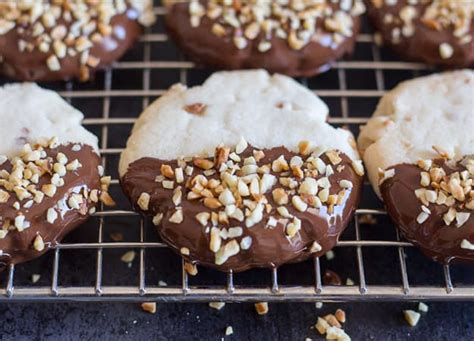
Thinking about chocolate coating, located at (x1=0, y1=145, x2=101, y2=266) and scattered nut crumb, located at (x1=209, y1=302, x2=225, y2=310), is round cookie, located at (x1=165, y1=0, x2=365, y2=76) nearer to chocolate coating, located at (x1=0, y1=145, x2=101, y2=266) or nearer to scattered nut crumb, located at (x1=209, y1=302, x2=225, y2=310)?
chocolate coating, located at (x1=0, y1=145, x2=101, y2=266)

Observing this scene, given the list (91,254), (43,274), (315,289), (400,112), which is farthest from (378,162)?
(43,274)

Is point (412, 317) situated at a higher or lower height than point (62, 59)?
lower

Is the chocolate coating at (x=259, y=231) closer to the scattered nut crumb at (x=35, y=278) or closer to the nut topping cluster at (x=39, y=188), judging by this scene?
the nut topping cluster at (x=39, y=188)

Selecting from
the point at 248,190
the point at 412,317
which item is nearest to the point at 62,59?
the point at 248,190

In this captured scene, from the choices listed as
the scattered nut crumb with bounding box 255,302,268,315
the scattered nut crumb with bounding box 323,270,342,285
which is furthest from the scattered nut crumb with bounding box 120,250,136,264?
the scattered nut crumb with bounding box 323,270,342,285

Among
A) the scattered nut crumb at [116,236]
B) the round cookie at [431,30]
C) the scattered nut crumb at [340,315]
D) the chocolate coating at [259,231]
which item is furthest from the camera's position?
the round cookie at [431,30]

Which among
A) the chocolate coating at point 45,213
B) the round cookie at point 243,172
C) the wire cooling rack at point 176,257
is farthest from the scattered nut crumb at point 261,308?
the chocolate coating at point 45,213

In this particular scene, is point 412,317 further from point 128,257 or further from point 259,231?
point 128,257

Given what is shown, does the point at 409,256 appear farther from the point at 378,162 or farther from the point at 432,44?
the point at 432,44
